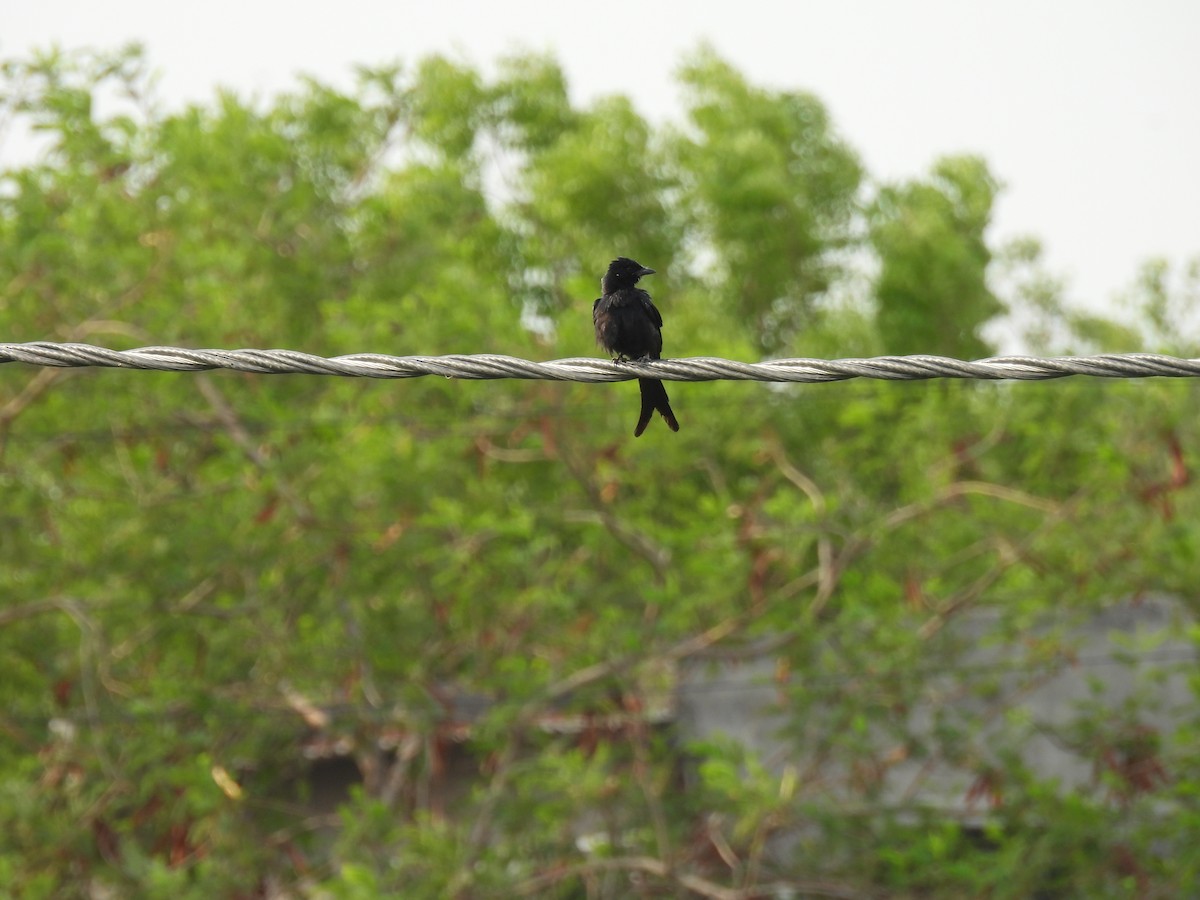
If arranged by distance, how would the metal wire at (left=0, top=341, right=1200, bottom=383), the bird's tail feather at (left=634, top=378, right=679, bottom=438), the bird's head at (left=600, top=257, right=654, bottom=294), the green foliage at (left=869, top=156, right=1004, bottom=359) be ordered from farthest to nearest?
the green foliage at (left=869, top=156, right=1004, bottom=359) → the bird's head at (left=600, top=257, right=654, bottom=294) → the bird's tail feather at (left=634, top=378, right=679, bottom=438) → the metal wire at (left=0, top=341, right=1200, bottom=383)

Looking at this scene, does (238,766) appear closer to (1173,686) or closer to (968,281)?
(1173,686)

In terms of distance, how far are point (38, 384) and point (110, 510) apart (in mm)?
991

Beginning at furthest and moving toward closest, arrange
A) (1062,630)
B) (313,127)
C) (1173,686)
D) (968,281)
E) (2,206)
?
(968,281)
(313,127)
(1173,686)
(2,206)
(1062,630)

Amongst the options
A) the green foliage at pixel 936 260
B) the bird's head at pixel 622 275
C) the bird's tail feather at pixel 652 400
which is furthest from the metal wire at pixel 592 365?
the green foliage at pixel 936 260

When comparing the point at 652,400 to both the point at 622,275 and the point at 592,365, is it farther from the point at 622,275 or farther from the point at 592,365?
the point at 592,365

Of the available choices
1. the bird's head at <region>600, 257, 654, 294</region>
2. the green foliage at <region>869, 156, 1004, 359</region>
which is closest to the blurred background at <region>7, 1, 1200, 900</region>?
the bird's head at <region>600, 257, 654, 294</region>

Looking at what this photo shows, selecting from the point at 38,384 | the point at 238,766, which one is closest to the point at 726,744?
the point at 238,766

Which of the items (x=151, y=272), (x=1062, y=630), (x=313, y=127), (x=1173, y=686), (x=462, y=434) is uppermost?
(x=313, y=127)

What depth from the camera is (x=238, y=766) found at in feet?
33.7

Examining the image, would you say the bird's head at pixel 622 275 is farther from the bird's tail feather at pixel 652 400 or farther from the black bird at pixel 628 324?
the bird's tail feather at pixel 652 400

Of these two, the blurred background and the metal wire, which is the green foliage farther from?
the metal wire

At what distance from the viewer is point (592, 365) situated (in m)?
3.38

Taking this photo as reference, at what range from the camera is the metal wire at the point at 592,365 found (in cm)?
318

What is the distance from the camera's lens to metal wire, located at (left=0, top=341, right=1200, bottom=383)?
3.18m
